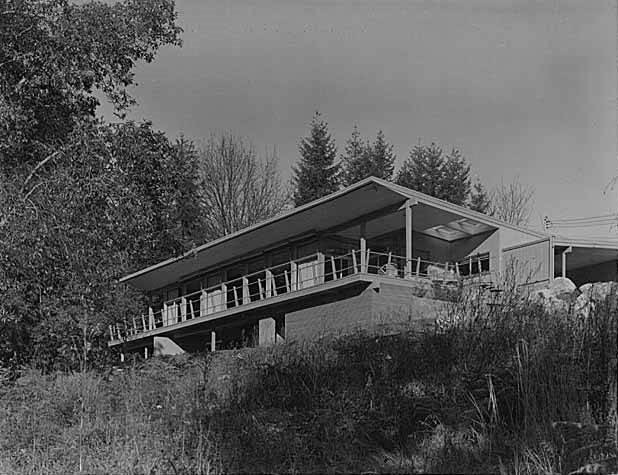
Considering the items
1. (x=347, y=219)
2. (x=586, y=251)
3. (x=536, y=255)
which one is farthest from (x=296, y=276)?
(x=586, y=251)

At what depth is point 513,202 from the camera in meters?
43.5

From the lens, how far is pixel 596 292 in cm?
782

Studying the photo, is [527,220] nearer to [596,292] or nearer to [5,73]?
[5,73]

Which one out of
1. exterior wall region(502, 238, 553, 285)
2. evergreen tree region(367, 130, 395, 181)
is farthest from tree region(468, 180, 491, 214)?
exterior wall region(502, 238, 553, 285)

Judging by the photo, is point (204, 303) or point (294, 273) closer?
point (294, 273)

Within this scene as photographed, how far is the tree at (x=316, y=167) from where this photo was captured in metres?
44.7

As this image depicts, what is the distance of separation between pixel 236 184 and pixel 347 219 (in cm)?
2074

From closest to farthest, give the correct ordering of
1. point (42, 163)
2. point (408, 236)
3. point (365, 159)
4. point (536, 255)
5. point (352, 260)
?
point (42, 163) → point (408, 236) → point (536, 255) → point (352, 260) → point (365, 159)

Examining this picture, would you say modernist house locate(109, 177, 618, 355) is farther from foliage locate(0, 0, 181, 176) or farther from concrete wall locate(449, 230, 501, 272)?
foliage locate(0, 0, 181, 176)

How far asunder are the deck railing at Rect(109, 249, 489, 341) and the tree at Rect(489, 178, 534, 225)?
18474 millimetres

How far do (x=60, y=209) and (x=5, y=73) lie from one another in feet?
10.1

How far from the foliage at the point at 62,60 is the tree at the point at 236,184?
92.4 ft

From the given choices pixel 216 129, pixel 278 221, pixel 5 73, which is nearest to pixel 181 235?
pixel 5 73

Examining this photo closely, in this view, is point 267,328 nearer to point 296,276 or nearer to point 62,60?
point 296,276
